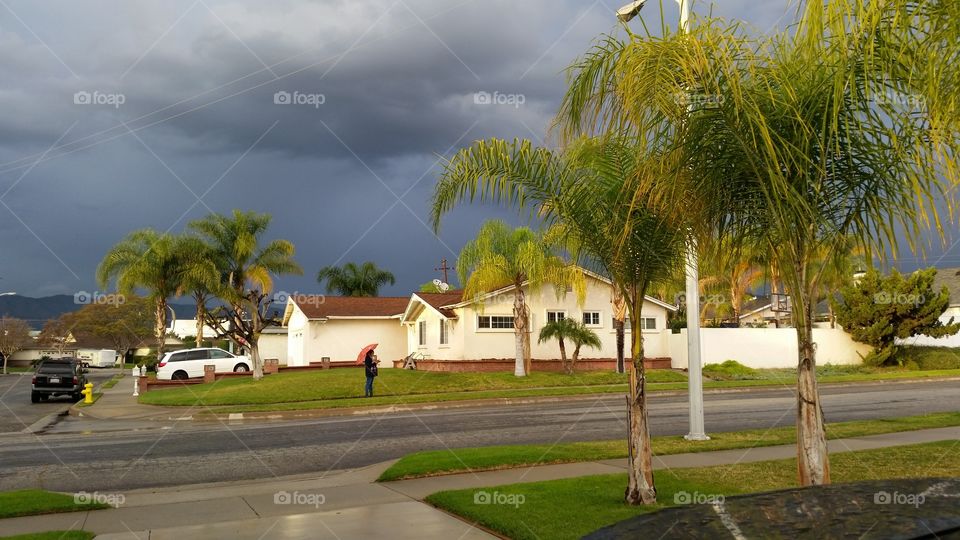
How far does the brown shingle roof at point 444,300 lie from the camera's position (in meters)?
38.4

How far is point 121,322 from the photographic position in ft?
295

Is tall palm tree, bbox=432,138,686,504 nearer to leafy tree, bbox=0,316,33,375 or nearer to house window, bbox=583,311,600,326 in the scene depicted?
house window, bbox=583,311,600,326

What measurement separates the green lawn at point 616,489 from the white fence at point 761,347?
26.7 metres

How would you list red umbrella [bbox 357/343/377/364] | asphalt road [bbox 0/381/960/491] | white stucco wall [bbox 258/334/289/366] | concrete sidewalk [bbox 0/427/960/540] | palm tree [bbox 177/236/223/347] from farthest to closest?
1. white stucco wall [bbox 258/334/289/366]
2. palm tree [bbox 177/236/223/347]
3. red umbrella [bbox 357/343/377/364]
4. asphalt road [bbox 0/381/960/491]
5. concrete sidewalk [bbox 0/427/960/540]

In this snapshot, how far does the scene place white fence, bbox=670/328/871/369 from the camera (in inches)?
1522

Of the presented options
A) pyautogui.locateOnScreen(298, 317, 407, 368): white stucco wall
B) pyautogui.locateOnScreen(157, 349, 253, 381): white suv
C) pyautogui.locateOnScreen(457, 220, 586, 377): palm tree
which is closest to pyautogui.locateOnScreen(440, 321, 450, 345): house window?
pyautogui.locateOnScreen(457, 220, 586, 377): palm tree

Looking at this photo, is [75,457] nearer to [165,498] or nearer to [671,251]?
[165,498]

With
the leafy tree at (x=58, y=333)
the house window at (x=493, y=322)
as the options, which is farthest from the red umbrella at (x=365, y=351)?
the leafy tree at (x=58, y=333)

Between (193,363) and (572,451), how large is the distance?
30638mm

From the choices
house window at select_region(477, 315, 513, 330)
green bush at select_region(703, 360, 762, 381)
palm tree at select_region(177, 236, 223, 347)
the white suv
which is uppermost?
palm tree at select_region(177, 236, 223, 347)

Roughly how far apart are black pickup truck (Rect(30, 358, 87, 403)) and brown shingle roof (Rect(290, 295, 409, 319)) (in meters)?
13.3

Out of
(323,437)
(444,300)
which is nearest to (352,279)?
(444,300)

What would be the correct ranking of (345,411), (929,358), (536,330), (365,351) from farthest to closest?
1. (929,358)
2. (536,330)
3. (365,351)
4. (345,411)

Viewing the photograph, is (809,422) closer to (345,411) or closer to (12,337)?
(345,411)
